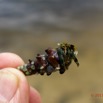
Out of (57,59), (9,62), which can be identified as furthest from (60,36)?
(57,59)

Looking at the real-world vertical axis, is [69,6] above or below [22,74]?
above

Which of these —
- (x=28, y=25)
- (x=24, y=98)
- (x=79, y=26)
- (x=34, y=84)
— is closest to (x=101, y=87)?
(x=34, y=84)

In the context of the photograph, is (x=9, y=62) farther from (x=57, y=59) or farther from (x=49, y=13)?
(x=49, y=13)

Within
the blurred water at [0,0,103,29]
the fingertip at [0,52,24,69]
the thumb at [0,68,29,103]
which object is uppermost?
the blurred water at [0,0,103,29]

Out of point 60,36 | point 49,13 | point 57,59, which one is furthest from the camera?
point 49,13

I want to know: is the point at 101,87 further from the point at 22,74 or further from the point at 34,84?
the point at 22,74

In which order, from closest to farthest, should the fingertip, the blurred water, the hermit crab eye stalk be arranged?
the hermit crab eye stalk
the fingertip
the blurred water

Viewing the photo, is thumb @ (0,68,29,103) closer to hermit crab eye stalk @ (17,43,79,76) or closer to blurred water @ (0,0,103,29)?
hermit crab eye stalk @ (17,43,79,76)

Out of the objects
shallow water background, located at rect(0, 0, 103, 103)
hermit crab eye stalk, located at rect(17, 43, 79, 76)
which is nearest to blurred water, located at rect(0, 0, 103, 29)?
shallow water background, located at rect(0, 0, 103, 103)
